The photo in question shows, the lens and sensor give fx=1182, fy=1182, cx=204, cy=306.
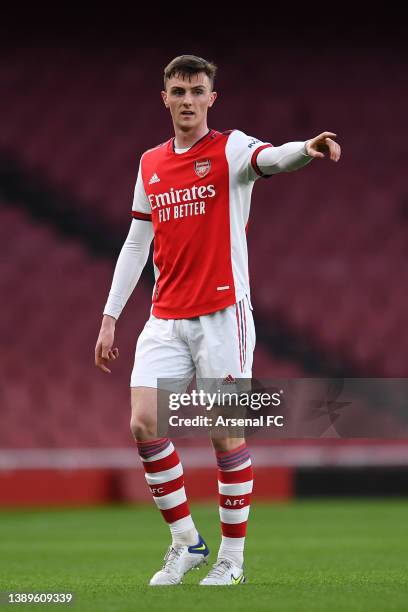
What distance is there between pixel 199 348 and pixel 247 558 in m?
1.83

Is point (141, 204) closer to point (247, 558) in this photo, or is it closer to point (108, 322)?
point (108, 322)

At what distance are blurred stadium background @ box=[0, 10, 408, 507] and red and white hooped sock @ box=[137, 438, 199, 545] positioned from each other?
694cm

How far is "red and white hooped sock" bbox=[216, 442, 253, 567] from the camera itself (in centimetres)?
430

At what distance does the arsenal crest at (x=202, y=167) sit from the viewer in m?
A: 4.34

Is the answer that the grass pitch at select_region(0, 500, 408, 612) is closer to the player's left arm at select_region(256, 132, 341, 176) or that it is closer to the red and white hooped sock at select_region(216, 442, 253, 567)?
the red and white hooped sock at select_region(216, 442, 253, 567)

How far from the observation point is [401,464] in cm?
1145

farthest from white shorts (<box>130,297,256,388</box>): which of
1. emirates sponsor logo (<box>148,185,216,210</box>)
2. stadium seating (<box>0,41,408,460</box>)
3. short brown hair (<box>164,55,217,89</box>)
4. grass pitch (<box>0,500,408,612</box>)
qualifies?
stadium seating (<box>0,41,408,460</box>)

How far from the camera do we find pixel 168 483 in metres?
4.33

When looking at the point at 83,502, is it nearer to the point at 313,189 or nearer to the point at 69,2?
the point at 313,189

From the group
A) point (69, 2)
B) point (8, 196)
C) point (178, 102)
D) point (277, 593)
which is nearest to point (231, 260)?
point (178, 102)

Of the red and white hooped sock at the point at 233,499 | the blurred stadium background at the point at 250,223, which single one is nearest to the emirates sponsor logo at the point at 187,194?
the red and white hooped sock at the point at 233,499

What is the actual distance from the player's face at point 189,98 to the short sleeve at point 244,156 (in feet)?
0.53

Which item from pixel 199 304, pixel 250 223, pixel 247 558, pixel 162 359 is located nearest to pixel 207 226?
pixel 199 304

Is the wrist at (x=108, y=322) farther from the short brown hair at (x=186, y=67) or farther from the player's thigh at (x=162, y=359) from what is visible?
the short brown hair at (x=186, y=67)
